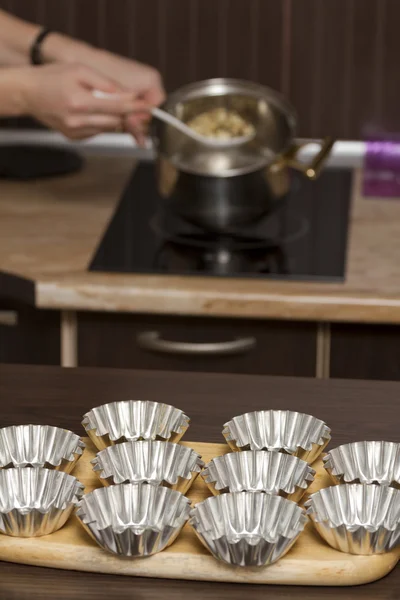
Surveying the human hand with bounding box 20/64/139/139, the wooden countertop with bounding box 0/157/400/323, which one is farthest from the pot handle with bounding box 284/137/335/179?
the human hand with bounding box 20/64/139/139

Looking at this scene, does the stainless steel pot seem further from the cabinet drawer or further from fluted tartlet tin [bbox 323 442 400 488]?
fluted tartlet tin [bbox 323 442 400 488]

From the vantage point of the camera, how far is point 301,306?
1730mm

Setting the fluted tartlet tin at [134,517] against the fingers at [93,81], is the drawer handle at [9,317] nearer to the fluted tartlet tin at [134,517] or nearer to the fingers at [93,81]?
the fingers at [93,81]

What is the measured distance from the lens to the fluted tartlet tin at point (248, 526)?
875mm

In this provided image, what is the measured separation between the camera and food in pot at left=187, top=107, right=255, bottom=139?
1972mm

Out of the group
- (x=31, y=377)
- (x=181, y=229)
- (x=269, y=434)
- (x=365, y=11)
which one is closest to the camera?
(x=269, y=434)

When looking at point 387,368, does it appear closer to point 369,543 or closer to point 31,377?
point 31,377

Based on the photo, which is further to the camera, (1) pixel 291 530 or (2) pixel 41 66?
(2) pixel 41 66

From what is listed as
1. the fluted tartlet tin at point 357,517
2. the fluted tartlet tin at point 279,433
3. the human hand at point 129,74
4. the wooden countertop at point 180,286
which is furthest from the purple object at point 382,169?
the fluted tartlet tin at point 357,517

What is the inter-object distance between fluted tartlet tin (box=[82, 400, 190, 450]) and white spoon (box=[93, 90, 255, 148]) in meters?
0.89

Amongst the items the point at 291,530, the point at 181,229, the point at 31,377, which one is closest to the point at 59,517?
the point at 291,530

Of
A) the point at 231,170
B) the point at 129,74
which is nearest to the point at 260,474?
the point at 231,170

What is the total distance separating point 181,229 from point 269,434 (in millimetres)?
990

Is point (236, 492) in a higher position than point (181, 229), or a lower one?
Result: higher
